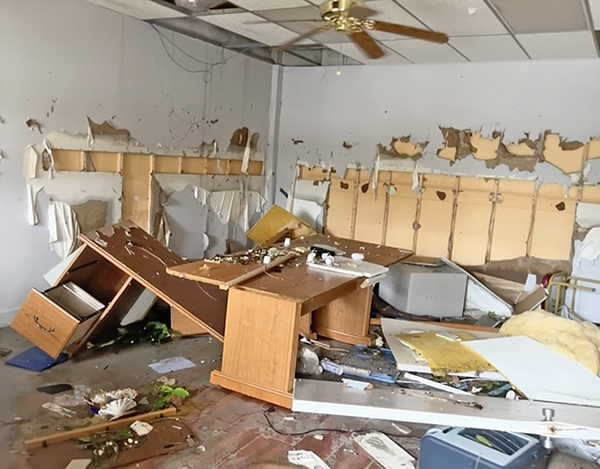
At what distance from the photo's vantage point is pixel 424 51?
536 cm

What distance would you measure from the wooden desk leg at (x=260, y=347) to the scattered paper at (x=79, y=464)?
1.05 meters

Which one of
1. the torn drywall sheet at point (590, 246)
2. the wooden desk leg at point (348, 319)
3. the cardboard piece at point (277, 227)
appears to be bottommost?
the wooden desk leg at point (348, 319)

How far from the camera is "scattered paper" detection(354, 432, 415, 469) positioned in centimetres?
264

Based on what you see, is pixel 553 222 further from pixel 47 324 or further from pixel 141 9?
pixel 47 324

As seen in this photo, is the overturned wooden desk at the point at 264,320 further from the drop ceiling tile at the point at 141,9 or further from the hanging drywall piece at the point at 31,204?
the drop ceiling tile at the point at 141,9

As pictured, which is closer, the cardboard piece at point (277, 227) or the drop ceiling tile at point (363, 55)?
A: the drop ceiling tile at point (363, 55)

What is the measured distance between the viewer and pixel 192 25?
5285 millimetres

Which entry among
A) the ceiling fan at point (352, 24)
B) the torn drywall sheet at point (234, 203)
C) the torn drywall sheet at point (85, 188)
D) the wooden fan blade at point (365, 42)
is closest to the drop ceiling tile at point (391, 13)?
the wooden fan blade at point (365, 42)

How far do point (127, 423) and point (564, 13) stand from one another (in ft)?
13.2

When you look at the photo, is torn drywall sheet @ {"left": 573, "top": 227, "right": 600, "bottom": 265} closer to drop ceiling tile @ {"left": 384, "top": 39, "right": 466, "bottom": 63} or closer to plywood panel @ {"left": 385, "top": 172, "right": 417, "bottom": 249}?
plywood panel @ {"left": 385, "top": 172, "right": 417, "bottom": 249}

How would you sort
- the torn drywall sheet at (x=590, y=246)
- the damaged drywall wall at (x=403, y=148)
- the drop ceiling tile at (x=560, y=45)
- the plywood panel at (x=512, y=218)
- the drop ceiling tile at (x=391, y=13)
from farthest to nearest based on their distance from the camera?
the damaged drywall wall at (x=403, y=148) < the plywood panel at (x=512, y=218) < the torn drywall sheet at (x=590, y=246) < the drop ceiling tile at (x=560, y=45) < the drop ceiling tile at (x=391, y=13)

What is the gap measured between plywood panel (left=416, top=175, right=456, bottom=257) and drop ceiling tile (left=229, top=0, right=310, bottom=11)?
112 inches

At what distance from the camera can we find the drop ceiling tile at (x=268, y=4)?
3.92m

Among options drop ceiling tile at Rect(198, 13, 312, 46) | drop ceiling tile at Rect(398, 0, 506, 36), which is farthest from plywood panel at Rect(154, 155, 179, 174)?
drop ceiling tile at Rect(398, 0, 506, 36)
